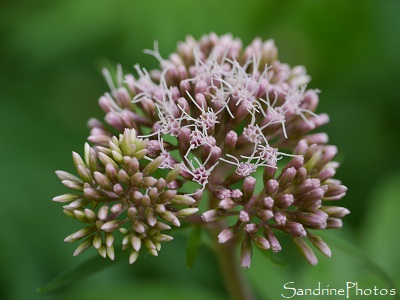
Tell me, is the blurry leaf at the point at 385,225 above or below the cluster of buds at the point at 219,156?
below

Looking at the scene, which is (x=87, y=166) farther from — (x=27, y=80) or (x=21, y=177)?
(x=27, y=80)

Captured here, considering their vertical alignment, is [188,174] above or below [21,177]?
below

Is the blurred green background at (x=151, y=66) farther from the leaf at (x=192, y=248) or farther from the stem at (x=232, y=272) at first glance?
the leaf at (x=192, y=248)

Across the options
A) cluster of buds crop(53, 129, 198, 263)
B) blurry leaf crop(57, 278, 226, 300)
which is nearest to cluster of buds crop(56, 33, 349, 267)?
cluster of buds crop(53, 129, 198, 263)

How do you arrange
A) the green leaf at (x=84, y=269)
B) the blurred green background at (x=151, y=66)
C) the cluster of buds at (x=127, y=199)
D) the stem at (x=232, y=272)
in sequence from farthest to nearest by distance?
the blurred green background at (x=151, y=66)
the stem at (x=232, y=272)
the green leaf at (x=84, y=269)
the cluster of buds at (x=127, y=199)

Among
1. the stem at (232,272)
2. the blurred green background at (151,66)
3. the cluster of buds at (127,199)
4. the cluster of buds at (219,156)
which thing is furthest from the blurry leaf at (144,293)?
the cluster of buds at (127,199)

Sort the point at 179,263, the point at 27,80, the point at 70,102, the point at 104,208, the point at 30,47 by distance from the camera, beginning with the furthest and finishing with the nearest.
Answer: the point at 70,102 → the point at 27,80 → the point at 30,47 → the point at 179,263 → the point at 104,208

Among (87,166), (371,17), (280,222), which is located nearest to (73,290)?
(87,166)

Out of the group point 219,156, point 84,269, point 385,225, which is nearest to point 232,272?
point 219,156
